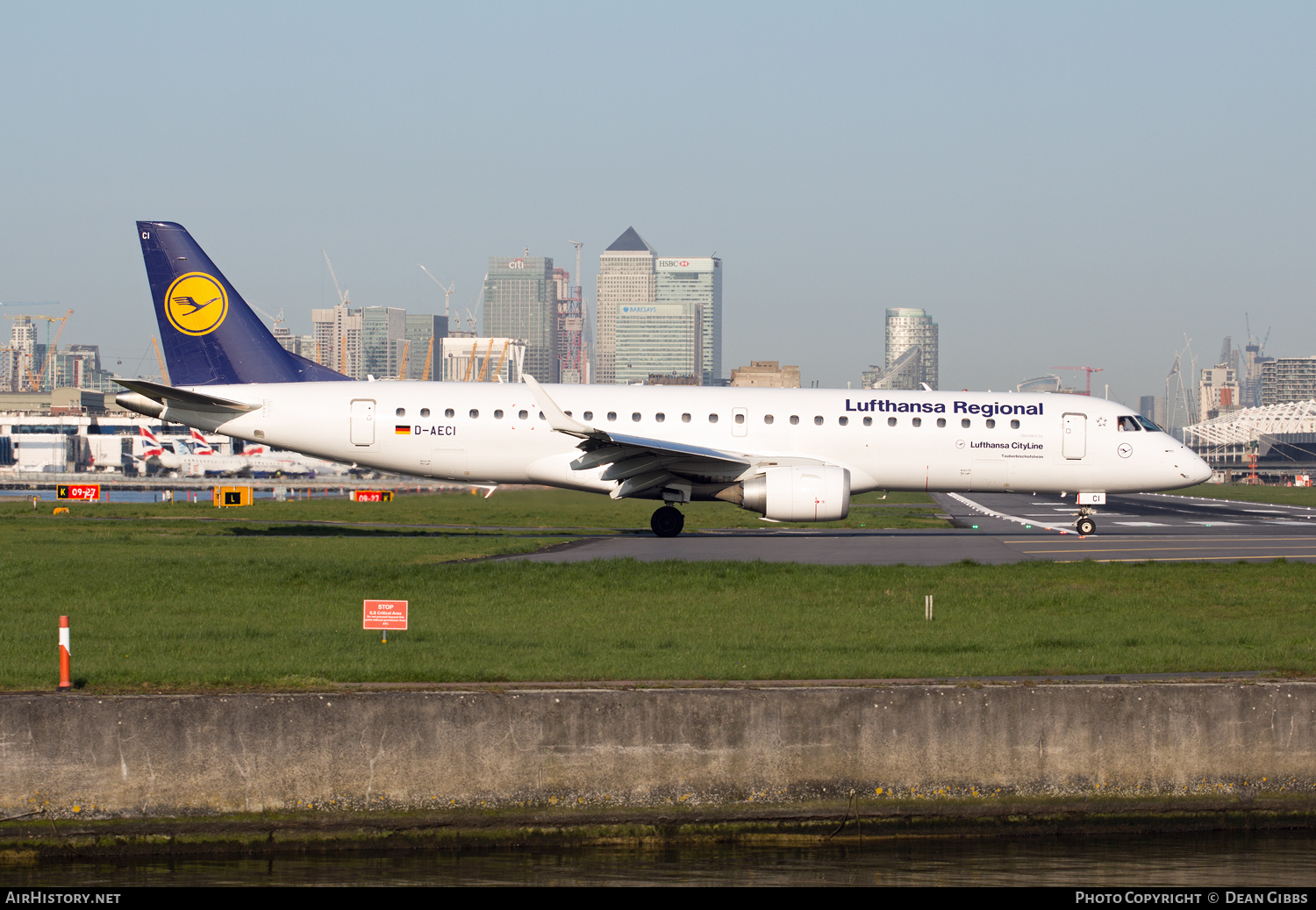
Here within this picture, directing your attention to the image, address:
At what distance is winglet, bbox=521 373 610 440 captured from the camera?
95.7ft

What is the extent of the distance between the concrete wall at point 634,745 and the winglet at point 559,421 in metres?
18.1

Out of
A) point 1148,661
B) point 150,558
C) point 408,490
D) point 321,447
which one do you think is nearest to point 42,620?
point 150,558

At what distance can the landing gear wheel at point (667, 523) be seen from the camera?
3192 centimetres

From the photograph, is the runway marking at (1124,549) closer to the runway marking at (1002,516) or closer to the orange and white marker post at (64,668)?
the runway marking at (1002,516)

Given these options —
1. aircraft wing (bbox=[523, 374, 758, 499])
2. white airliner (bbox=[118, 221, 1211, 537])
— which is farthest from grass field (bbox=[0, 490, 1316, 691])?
white airliner (bbox=[118, 221, 1211, 537])

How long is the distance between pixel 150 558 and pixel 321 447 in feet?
32.8

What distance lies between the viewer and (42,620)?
15.5 m

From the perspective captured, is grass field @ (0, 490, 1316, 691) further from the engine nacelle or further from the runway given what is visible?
the engine nacelle

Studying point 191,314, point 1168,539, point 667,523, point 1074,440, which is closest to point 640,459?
point 667,523

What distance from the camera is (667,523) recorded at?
1259 inches

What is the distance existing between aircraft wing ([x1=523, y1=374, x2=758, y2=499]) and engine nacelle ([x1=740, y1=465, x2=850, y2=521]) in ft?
3.82

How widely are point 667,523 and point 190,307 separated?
14.0 meters

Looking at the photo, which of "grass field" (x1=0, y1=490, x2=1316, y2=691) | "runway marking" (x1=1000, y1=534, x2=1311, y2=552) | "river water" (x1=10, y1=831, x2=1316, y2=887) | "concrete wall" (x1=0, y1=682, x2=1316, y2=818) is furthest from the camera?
"runway marking" (x1=1000, y1=534, x2=1311, y2=552)

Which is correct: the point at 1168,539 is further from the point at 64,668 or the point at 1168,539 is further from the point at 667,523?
the point at 64,668
